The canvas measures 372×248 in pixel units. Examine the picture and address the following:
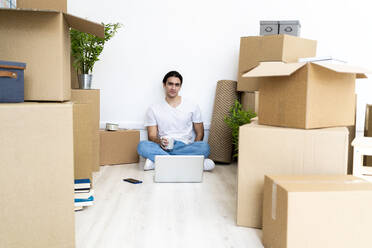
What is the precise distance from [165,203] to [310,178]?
96 cm

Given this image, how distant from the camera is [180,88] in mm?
3545

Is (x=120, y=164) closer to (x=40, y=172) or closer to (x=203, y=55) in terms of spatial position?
(x=203, y=55)

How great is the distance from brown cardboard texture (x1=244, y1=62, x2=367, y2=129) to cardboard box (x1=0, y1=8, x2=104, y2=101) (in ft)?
2.99

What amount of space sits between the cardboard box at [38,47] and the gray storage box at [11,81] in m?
0.11

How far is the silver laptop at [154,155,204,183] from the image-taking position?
2684 millimetres

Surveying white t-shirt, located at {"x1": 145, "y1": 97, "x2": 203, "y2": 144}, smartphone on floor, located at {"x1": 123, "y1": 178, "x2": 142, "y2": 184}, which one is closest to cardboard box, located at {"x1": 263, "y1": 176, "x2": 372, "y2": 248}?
smartphone on floor, located at {"x1": 123, "y1": 178, "x2": 142, "y2": 184}

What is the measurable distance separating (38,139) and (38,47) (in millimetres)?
438

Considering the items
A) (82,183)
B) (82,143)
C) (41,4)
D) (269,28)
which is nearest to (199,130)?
(269,28)

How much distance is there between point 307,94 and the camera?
65.8 inches

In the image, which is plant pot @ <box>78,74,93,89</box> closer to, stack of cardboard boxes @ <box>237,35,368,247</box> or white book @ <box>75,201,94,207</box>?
white book @ <box>75,201,94,207</box>

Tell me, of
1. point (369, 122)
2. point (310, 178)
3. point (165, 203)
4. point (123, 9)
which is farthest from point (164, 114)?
point (310, 178)

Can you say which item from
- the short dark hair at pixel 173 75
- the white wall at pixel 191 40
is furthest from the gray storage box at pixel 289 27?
the short dark hair at pixel 173 75

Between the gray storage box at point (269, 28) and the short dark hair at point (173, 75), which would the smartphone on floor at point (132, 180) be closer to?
the short dark hair at point (173, 75)

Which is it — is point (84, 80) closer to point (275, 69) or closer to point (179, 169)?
point (179, 169)
